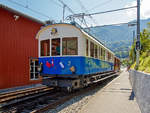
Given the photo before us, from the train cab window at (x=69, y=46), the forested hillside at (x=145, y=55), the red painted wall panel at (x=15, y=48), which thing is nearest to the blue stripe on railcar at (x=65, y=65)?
the train cab window at (x=69, y=46)

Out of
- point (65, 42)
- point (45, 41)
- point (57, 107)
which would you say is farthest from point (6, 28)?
point (57, 107)

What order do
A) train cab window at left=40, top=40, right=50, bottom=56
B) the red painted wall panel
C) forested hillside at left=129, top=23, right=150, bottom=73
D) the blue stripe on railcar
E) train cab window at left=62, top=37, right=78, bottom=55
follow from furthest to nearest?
the red painted wall panel, train cab window at left=40, top=40, right=50, bottom=56, forested hillside at left=129, top=23, right=150, bottom=73, train cab window at left=62, top=37, right=78, bottom=55, the blue stripe on railcar

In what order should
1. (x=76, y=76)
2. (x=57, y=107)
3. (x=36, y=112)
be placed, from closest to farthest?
(x=36, y=112), (x=57, y=107), (x=76, y=76)

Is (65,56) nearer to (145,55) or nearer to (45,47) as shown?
(45,47)

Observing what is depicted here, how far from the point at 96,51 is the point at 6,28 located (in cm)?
688

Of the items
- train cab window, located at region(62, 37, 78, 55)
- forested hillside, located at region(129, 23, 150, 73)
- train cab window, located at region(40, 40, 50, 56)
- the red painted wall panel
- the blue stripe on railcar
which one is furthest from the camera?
the red painted wall panel

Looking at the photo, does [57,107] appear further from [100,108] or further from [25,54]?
[25,54]

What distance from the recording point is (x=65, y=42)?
693cm

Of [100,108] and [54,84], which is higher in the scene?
[54,84]

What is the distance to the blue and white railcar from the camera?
6.56 meters

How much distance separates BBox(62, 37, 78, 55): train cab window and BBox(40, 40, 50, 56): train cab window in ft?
3.12

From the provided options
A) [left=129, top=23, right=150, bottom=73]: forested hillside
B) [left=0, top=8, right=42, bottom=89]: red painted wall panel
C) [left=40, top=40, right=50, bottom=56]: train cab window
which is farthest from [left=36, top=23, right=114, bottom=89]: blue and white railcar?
[left=0, top=8, right=42, bottom=89]: red painted wall panel

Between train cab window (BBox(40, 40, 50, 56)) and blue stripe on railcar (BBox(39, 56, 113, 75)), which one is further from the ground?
train cab window (BBox(40, 40, 50, 56))

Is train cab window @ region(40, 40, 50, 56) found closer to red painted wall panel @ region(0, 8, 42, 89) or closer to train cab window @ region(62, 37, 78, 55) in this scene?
train cab window @ region(62, 37, 78, 55)
